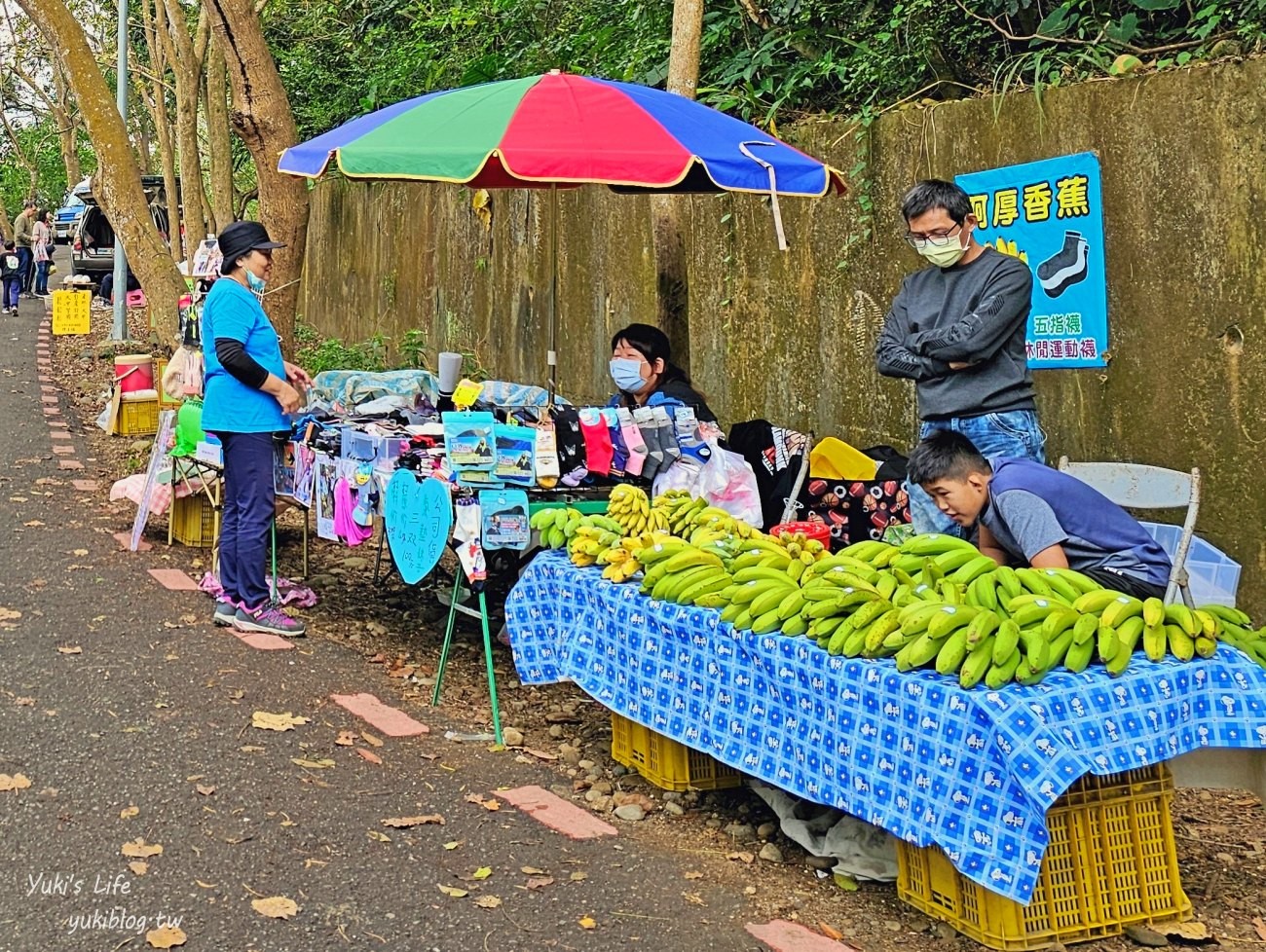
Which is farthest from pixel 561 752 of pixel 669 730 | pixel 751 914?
pixel 751 914

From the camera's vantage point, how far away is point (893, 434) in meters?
7.78

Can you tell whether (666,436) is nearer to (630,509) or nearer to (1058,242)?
(630,509)

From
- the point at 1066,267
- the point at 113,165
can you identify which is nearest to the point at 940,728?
the point at 1066,267

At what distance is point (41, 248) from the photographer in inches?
1148

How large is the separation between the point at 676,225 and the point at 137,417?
6072 millimetres

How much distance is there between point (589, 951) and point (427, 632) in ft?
11.7

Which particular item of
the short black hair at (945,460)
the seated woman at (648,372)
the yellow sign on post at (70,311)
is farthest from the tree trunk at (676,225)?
the yellow sign on post at (70,311)

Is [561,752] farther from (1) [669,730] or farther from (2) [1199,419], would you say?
(2) [1199,419]

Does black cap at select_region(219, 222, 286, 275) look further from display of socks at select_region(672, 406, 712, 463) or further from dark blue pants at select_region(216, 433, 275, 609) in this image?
display of socks at select_region(672, 406, 712, 463)

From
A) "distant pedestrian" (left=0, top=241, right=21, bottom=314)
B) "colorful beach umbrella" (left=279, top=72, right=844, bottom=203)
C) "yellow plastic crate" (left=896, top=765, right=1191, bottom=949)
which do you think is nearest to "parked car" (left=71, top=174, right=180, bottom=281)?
"distant pedestrian" (left=0, top=241, right=21, bottom=314)

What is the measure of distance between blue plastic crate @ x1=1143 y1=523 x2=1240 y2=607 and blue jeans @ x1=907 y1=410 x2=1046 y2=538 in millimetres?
527

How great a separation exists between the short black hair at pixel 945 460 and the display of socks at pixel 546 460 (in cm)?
173

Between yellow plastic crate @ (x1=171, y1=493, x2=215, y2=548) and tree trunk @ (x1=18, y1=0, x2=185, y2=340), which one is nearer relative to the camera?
yellow plastic crate @ (x1=171, y1=493, x2=215, y2=548)

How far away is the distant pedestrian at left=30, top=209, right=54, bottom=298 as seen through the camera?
28.0m
